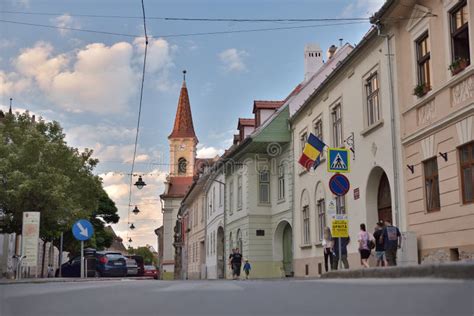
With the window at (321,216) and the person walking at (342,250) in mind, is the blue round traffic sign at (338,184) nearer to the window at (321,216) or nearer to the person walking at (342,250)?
the person walking at (342,250)

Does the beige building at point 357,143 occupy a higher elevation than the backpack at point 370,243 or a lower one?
higher

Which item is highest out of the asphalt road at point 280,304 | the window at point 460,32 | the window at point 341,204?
the window at point 460,32

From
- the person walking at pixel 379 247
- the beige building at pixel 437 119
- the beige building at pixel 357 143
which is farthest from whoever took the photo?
the beige building at pixel 357 143

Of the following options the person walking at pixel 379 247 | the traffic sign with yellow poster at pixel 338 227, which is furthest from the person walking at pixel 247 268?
the traffic sign with yellow poster at pixel 338 227

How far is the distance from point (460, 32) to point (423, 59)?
7.15 ft

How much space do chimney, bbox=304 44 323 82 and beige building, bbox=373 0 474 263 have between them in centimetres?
1866

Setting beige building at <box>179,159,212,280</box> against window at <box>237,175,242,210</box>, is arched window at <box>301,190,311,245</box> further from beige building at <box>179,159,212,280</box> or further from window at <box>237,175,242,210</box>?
beige building at <box>179,159,212,280</box>

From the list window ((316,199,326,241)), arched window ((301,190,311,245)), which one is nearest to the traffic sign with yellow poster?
window ((316,199,326,241))

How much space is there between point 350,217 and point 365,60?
5772mm

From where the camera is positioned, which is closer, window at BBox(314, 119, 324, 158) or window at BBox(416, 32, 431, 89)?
window at BBox(416, 32, 431, 89)

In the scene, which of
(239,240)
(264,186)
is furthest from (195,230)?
(264,186)

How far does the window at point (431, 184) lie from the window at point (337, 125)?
25.4 feet

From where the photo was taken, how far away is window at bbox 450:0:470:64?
53.7ft

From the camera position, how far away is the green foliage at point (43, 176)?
3123cm
